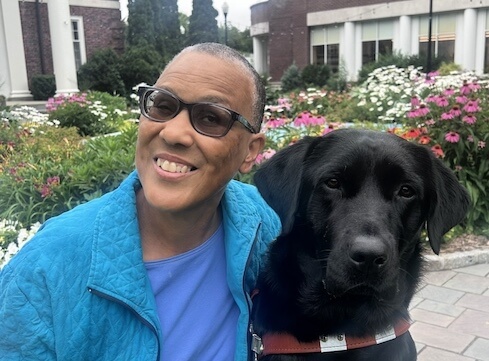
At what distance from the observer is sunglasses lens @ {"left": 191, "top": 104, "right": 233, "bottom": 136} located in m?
1.79

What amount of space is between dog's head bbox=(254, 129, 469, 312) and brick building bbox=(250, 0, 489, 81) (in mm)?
27631

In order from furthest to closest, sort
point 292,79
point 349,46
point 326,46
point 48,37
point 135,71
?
point 326,46
point 349,46
point 292,79
point 48,37
point 135,71

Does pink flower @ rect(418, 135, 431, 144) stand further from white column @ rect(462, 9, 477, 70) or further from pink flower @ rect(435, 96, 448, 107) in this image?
white column @ rect(462, 9, 477, 70)

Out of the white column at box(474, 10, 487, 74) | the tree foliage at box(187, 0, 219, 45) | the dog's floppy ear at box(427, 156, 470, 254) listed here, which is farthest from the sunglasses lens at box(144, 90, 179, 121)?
the tree foliage at box(187, 0, 219, 45)

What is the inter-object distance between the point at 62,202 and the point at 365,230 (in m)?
3.28

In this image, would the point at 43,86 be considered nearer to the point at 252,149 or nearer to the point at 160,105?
the point at 252,149

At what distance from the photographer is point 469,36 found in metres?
27.4

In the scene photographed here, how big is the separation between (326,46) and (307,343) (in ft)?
113

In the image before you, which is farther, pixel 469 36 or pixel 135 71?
pixel 469 36

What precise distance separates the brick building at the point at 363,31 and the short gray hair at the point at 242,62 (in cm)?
2798

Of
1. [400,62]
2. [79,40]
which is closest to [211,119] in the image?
[400,62]

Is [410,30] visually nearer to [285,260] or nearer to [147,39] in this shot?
[147,39]

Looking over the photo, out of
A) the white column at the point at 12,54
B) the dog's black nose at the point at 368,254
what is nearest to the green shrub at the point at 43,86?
the white column at the point at 12,54

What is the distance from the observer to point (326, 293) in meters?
2.08
